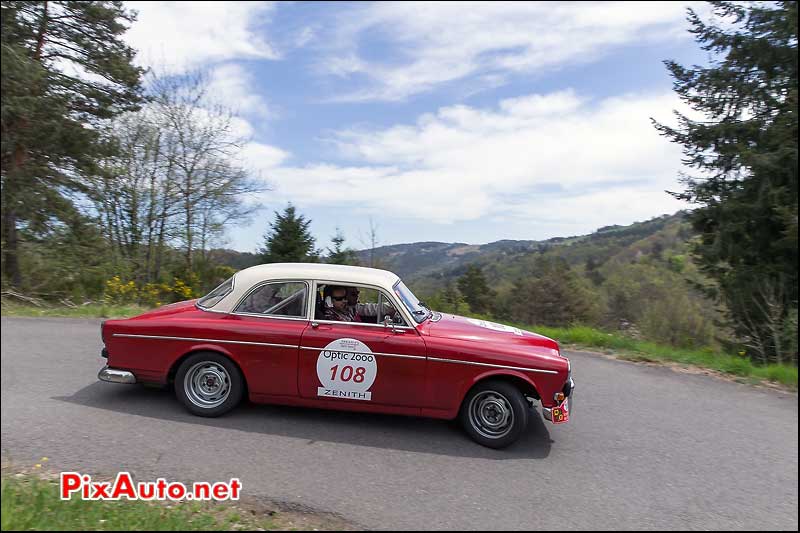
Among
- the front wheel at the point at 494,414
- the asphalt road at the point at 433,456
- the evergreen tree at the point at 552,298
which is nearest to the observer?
the asphalt road at the point at 433,456

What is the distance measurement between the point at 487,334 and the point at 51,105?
10.6 m

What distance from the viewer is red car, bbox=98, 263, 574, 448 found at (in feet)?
14.6

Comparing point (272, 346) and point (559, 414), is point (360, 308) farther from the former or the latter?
point (559, 414)

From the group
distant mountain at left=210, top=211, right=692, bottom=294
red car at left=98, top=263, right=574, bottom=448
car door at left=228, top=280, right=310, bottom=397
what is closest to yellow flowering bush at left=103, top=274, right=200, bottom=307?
red car at left=98, top=263, right=574, bottom=448

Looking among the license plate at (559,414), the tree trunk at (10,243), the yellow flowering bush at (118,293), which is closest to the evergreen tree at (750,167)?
the license plate at (559,414)

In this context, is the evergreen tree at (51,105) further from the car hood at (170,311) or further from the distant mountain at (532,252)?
the distant mountain at (532,252)

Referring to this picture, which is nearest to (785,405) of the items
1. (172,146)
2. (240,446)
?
(240,446)

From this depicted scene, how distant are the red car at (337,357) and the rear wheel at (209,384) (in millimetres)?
10

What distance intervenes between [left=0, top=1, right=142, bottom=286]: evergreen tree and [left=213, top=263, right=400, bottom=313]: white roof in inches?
123

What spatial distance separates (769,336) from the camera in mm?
7922

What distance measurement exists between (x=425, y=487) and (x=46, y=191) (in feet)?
23.4

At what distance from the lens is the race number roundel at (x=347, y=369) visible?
451 centimetres

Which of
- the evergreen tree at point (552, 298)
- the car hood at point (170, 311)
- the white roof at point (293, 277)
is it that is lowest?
the evergreen tree at point (552, 298)

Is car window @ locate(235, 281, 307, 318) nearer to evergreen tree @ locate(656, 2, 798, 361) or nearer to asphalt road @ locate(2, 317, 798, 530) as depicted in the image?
asphalt road @ locate(2, 317, 798, 530)
